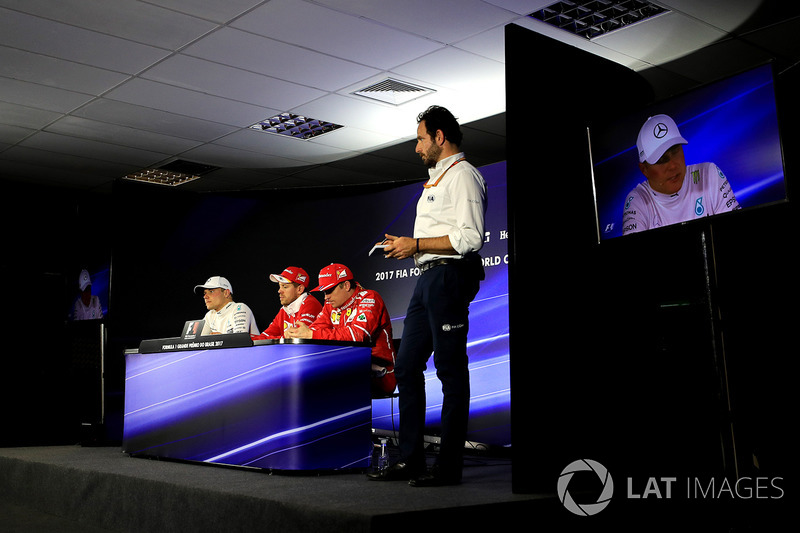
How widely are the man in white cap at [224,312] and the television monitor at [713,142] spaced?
8.76ft

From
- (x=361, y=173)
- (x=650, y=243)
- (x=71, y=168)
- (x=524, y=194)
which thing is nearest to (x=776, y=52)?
(x=650, y=243)

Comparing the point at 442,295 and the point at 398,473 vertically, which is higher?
the point at 442,295

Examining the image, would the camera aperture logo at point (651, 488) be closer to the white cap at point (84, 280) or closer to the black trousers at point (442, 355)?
the black trousers at point (442, 355)

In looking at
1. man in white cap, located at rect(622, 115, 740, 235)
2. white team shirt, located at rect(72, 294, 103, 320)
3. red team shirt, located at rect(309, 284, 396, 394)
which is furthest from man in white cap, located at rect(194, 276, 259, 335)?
man in white cap, located at rect(622, 115, 740, 235)

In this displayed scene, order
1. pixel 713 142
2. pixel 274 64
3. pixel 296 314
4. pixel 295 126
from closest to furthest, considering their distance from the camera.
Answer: pixel 713 142 < pixel 274 64 < pixel 296 314 < pixel 295 126

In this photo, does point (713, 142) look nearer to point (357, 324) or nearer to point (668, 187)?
point (668, 187)

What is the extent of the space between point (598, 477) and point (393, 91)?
3.41 metres

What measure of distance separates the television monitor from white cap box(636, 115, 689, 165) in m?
0.02

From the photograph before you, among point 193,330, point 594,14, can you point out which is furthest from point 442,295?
point 594,14

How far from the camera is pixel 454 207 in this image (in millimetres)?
3209

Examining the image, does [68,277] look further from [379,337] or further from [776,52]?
[776,52]

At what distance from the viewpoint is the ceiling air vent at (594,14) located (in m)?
4.34

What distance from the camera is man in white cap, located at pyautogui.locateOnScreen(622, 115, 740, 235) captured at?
10.4 ft

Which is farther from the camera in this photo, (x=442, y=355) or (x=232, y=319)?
(x=232, y=319)
